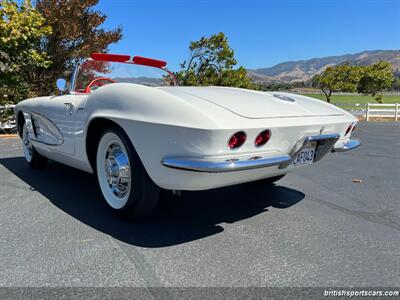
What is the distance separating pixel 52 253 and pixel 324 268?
5.57 ft

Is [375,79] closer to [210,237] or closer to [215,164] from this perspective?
[210,237]

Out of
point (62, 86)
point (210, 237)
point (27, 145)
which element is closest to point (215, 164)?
point (210, 237)

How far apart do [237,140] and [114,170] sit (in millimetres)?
1186

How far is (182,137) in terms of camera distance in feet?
7.25

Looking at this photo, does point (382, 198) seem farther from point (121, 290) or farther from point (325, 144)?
point (121, 290)

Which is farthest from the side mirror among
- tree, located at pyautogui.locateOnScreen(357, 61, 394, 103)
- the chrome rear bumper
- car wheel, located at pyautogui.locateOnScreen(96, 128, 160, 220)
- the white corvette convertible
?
tree, located at pyautogui.locateOnScreen(357, 61, 394, 103)

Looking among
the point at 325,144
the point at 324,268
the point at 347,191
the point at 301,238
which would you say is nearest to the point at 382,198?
the point at 347,191

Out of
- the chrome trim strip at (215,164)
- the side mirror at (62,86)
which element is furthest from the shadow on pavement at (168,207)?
the side mirror at (62,86)

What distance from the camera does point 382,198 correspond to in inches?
144

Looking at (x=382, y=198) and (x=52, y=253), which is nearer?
(x=52, y=253)

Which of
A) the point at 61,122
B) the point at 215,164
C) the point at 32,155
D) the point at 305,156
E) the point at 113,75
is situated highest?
the point at 113,75

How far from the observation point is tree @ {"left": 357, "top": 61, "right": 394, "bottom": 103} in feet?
87.5

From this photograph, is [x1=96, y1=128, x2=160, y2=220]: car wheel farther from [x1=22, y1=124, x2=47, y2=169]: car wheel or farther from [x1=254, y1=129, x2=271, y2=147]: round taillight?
[x1=22, y1=124, x2=47, y2=169]: car wheel

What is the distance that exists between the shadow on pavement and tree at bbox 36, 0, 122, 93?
7979mm
